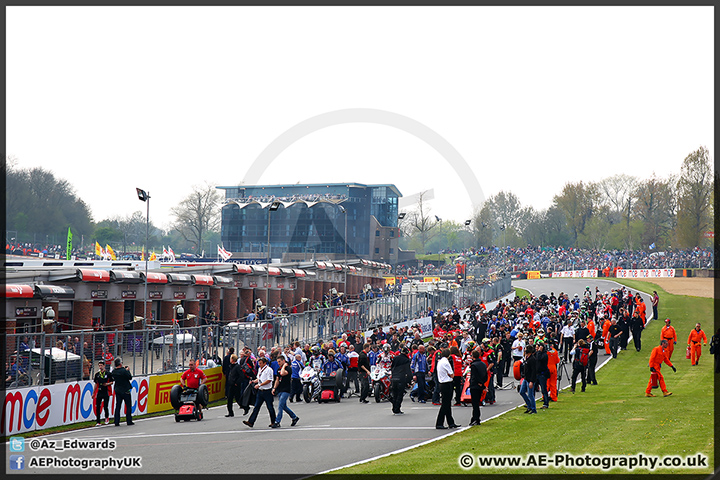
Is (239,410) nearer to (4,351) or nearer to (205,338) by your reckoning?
(205,338)

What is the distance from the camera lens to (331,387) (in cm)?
2094

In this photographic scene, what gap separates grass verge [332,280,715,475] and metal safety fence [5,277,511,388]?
9663mm

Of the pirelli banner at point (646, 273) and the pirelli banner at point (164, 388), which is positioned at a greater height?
the pirelli banner at point (646, 273)

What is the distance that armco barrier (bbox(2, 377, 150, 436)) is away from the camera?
51.4 feet

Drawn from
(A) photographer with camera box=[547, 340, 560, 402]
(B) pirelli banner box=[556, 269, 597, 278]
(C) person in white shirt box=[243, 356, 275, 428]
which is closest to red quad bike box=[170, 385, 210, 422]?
(C) person in white shirt box=[243, 356, 275, 428]

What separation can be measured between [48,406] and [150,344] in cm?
403

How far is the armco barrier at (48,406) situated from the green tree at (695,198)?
258 feet

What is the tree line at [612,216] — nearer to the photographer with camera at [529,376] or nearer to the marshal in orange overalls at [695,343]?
the marshal in orange overalls at [695,343]

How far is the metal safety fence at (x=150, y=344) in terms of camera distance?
1659cm

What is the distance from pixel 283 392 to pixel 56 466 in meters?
5.09

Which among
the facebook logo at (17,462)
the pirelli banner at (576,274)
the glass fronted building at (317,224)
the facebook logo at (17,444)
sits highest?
the glass fronted building at (317,224)

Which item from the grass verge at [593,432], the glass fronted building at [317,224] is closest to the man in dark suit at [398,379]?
the grass verge at [593,432]

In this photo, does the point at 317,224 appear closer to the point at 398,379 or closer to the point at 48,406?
the point at 48,406
